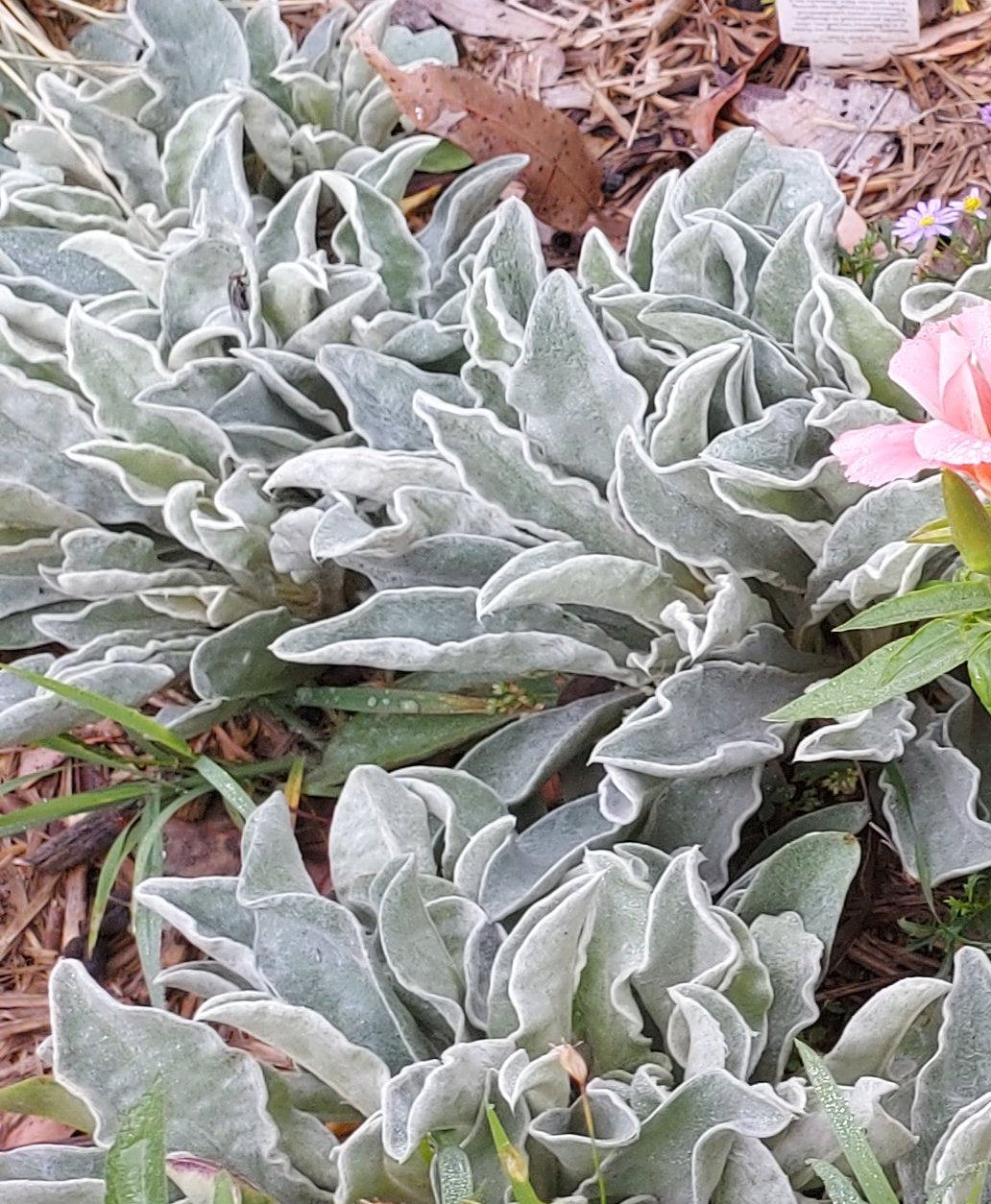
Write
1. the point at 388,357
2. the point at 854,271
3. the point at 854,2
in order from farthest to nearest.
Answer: the point at 854,2, the point at 854,271, the point at 388,357

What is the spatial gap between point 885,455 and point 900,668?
142 millimetres

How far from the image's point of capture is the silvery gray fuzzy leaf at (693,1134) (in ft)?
2.97

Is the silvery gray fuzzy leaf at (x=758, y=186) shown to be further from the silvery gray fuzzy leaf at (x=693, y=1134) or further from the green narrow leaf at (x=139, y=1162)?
the green narrow leaf at (x=139, y=1162)

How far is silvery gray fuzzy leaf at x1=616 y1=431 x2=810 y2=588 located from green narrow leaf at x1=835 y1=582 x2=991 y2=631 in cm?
34

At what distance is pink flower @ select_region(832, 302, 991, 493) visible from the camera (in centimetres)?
61

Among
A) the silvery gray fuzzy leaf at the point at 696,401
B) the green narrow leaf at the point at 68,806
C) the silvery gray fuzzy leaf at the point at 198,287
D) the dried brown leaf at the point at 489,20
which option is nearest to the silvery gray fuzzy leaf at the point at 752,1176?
the silvery gray fuzzy leaf at the point at 696,401

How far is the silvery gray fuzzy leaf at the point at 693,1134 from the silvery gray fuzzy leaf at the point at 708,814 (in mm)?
245

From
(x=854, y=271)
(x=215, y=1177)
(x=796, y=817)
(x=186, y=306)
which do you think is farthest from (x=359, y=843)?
(x=854, y=271)

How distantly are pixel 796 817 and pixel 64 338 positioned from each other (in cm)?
86

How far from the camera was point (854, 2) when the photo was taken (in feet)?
5.60

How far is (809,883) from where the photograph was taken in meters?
1.07

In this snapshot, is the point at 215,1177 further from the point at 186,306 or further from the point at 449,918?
the point at 186,306

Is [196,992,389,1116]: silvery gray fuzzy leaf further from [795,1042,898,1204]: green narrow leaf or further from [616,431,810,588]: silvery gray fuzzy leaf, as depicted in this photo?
[616,431,810,588]: silvery gray fuzzy leaf

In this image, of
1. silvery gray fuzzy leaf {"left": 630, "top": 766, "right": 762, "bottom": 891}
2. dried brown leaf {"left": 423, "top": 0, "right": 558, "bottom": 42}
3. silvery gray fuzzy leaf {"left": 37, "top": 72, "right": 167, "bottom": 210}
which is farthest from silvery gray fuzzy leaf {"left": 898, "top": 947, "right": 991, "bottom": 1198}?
dried brown leaf {"left": 423, "top": 0, "right": 558, "bottom": 42}
